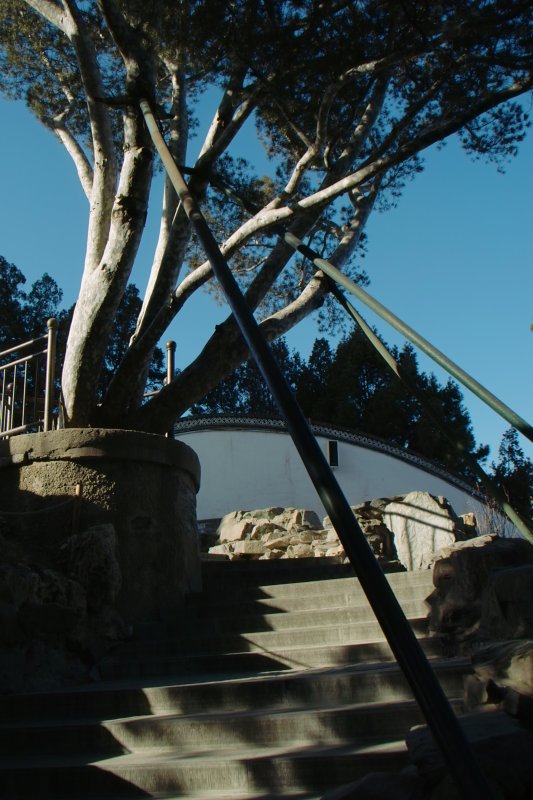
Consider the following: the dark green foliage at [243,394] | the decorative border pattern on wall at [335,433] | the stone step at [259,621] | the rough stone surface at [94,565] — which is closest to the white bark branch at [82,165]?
the rough stone surface at [94,565]

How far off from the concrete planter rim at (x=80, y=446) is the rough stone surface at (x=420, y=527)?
2.98 m

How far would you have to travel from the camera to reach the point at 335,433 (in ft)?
51.3

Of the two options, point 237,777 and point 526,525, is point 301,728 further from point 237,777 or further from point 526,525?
point 526,525

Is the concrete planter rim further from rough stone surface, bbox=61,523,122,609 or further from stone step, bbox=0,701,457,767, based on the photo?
stone step, bbox=0,701,457,767

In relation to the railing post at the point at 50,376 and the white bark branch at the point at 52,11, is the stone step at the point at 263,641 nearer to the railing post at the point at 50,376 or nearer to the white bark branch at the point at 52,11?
the railing post at the point at 50,376

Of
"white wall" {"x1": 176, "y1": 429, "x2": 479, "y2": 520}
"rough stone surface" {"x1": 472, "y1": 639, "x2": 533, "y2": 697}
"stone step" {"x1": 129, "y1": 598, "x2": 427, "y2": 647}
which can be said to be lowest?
"rough stone surface" {"x1": 472, "y1": 639, "x2": 533, "y2": 697}

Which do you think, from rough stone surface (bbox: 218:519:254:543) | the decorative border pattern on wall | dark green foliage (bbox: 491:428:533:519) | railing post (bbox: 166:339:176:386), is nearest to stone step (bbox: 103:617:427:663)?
railing post (bbox: 166:339:176:386)

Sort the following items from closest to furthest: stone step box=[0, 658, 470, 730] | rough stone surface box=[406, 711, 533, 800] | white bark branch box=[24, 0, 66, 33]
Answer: rough stone surface box=[406, 711, 533, 800] → stone step box=[0, 658, 470, 730] → white bark branch box=[24, 0, 66, 33]

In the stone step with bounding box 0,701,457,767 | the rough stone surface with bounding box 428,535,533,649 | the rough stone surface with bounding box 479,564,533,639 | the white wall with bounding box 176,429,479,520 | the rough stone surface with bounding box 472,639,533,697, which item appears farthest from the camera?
the white wall with bounding box 176,429,479,520

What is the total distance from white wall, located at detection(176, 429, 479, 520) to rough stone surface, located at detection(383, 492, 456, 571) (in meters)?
6.63

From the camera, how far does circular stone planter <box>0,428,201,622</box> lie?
564 centimetres

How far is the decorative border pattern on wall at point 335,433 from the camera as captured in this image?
15180 mm

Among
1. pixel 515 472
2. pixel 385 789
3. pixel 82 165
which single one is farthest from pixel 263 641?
pixel 515 472

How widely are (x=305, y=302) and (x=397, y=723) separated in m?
4.56
